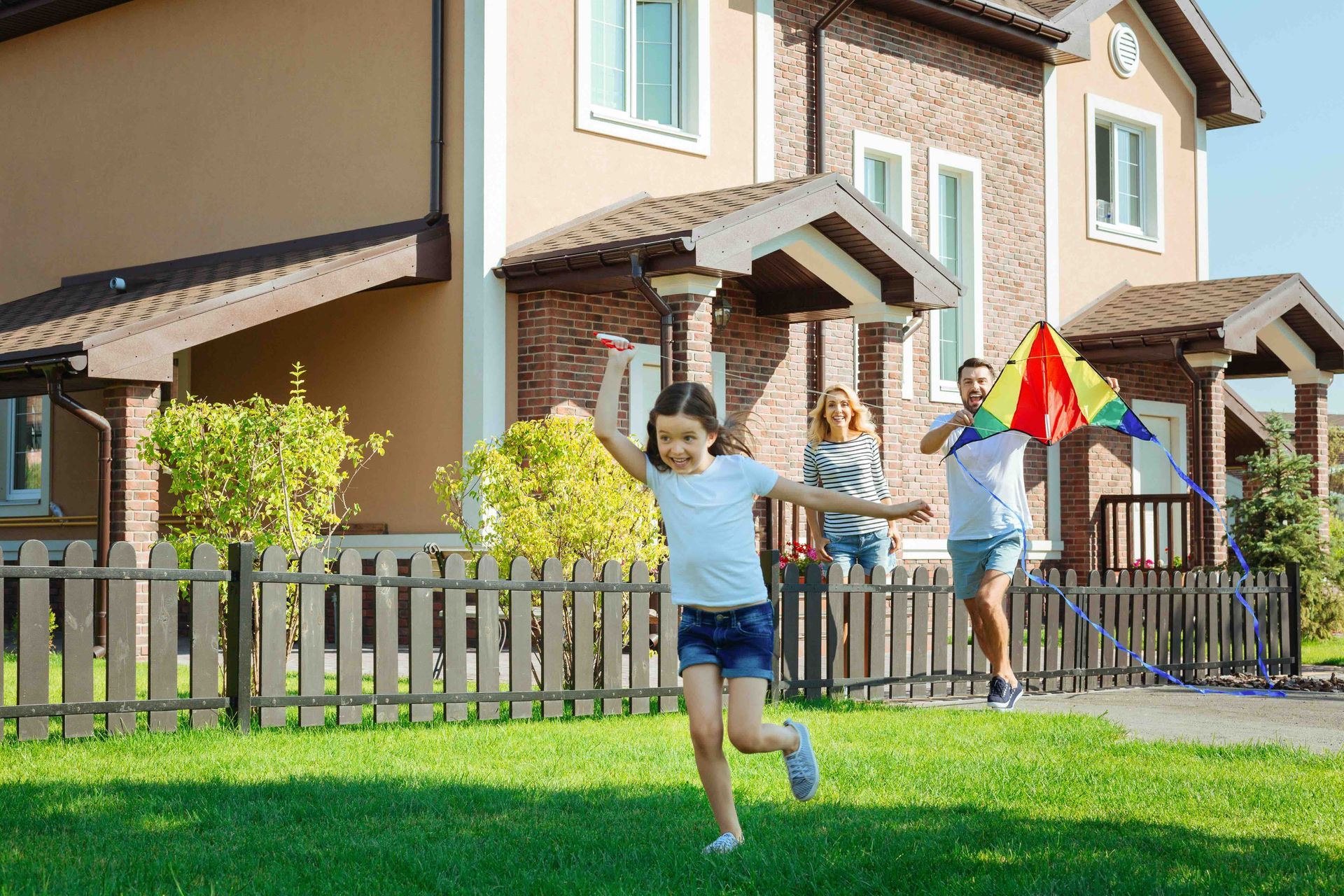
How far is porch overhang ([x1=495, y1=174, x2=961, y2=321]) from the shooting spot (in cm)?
1205

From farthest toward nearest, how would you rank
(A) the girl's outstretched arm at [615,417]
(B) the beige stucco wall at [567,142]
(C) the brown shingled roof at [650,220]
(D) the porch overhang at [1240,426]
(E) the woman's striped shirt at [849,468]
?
1. (D) the porch overhang at [1240,426]
2. (B) the beige stucco wall at [567,142]
3. (C) the brown shingled roof at [650,220]
4. (E) the woman's striped shirt at [849,468]
5. (A) the girl's outstretched arm at [615,417]

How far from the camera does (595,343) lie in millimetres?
13398

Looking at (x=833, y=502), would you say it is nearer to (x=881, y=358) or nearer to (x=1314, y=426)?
(x=881, y=358)

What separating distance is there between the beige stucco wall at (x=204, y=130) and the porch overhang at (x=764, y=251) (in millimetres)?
1704

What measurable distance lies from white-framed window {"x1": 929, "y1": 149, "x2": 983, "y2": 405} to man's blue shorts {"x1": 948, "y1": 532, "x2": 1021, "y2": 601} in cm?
824

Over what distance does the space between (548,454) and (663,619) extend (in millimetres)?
1367

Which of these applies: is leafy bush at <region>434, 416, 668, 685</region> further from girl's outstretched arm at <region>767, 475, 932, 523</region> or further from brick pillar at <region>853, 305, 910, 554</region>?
brick pillar at <region>853, 305, 910, 554</region>

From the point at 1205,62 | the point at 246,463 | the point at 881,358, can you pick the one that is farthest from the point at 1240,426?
the point at 246,463

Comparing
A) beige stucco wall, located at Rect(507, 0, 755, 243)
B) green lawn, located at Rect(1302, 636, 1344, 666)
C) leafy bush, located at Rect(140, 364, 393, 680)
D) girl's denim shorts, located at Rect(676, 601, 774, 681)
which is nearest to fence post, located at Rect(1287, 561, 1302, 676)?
green lawn, located at Rect(1302, 636, 1344, 666)

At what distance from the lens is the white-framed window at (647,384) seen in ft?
45.1

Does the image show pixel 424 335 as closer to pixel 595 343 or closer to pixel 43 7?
pixel 595 343

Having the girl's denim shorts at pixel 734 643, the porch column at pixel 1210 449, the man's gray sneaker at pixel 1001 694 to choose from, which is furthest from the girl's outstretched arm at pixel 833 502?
the porch column at pixel 1210 449

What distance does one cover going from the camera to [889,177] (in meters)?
16.5

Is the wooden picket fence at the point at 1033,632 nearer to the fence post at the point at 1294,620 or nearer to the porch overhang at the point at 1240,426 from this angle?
the fence post at the point at 1294,620
